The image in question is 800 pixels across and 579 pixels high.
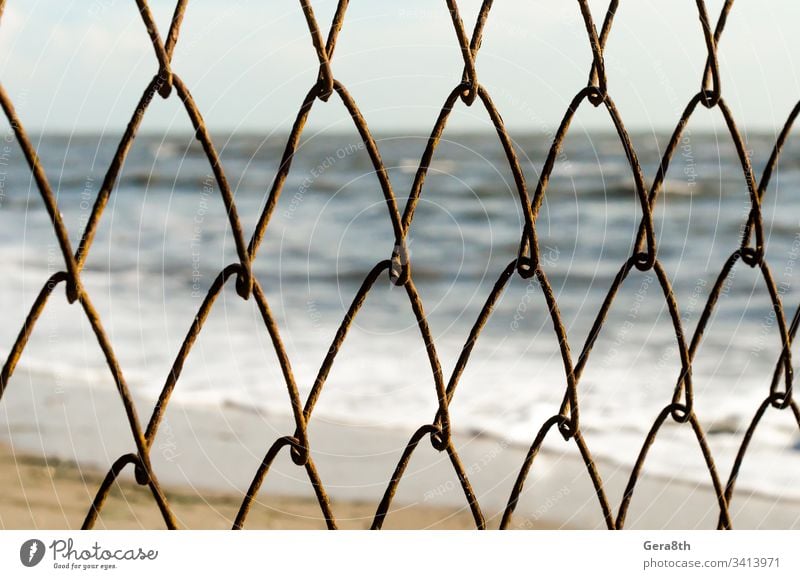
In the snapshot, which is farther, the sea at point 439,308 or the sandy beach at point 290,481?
the sea at point 439,308

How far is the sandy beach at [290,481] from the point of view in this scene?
52.1 inches

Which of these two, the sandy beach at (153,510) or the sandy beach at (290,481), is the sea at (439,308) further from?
the sandy beach at (153,510)

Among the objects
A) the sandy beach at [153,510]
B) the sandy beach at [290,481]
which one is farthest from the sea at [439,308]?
the sandy beach at [153,510]

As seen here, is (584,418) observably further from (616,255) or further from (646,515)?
(616,255)

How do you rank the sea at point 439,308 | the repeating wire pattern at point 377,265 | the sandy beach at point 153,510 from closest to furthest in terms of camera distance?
the repeating wire pattern at point 377,265 < the sandy beach at point 153,510 < the sea at point 439,308

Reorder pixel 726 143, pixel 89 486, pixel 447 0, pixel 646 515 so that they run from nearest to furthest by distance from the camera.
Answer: pixel 447 0 < pixel 646 515 < pixel 89 486 < pixel 726 143

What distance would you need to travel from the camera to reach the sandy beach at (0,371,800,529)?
1322 millimetres

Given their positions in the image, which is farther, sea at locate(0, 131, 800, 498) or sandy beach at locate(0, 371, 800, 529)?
sea at locate(0, 131, 800, 498)

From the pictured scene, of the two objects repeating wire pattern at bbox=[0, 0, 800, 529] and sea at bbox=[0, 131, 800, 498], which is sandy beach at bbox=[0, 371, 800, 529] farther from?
repeating wire pattern at bbox=[0, 0, 800, 529]

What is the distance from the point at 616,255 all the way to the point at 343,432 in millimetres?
2202

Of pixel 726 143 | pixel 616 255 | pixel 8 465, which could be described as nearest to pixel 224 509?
pixel 8 465

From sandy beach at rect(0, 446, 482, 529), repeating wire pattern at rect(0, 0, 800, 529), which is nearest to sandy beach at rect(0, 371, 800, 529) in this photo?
sandy beach at rect(0, 446, 482, 529)

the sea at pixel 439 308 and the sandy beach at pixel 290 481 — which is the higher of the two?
the sea at pixel 439 308

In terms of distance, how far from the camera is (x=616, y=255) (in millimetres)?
3514
